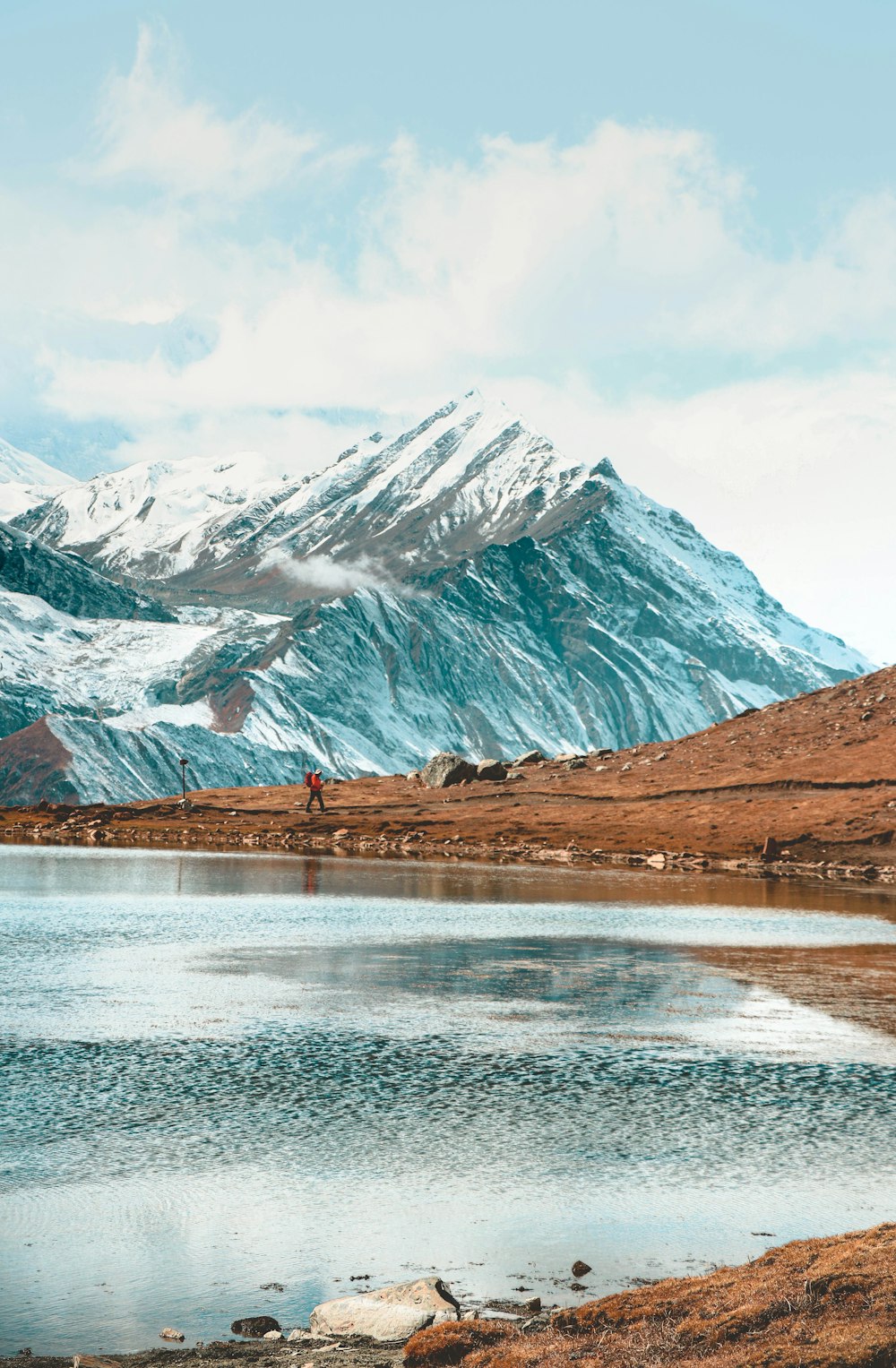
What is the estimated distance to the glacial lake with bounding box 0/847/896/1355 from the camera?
1403 cm

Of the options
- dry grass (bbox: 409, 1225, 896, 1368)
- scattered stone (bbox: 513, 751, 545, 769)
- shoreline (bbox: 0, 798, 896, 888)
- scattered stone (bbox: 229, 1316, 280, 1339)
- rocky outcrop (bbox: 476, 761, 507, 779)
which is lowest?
scattered stone (bbox: 229, 1316, 280, 1339)

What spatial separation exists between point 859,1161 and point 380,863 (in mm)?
58813

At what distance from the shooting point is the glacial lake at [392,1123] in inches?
552

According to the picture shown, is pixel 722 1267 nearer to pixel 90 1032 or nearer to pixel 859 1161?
pixel 859 1161

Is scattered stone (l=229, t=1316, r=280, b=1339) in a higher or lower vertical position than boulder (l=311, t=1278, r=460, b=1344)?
lower

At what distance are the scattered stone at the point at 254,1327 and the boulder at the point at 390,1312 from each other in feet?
1.30

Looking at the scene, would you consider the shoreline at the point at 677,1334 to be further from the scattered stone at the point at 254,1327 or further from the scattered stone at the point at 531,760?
the scattered stone at the point at 531,760

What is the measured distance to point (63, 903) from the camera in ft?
167

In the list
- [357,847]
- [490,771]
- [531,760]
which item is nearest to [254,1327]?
[357,847]

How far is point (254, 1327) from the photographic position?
12.3 m

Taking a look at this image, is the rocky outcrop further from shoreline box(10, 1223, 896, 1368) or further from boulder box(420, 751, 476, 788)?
shoreline box(10, 1223, 896, 1368)

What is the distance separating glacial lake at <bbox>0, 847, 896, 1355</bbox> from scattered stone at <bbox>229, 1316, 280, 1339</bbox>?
0.23 meters

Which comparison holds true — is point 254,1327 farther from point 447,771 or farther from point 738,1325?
point 447,771

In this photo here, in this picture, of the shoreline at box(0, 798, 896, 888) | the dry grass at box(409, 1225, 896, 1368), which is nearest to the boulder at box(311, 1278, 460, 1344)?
the dry grass at box(409, 1225, 896, 1368)
